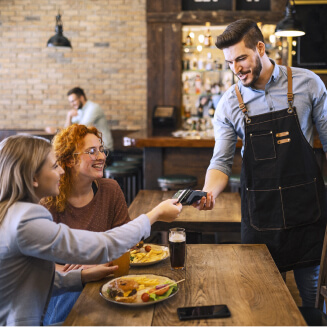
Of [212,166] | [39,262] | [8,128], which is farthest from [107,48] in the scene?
[39,262]

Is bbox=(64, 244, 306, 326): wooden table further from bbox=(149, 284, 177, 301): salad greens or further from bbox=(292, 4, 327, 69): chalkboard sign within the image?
bbox=(292, 4, 327, 69): chalkboard sign

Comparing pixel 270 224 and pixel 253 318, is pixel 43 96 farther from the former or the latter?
pixel 253 318

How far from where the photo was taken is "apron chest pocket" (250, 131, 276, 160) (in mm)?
2244

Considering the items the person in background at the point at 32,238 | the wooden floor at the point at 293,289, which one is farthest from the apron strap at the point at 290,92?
the wooden floor at the point at 293,289

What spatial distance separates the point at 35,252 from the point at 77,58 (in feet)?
22.9

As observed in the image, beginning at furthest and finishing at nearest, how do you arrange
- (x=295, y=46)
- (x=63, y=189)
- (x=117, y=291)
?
(x=295, y=46), (x=63, y=189), (x=117, y=291)

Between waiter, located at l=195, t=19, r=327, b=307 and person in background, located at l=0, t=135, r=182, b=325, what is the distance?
2.63ft

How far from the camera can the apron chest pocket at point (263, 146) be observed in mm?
2244

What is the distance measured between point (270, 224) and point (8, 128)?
6799mm

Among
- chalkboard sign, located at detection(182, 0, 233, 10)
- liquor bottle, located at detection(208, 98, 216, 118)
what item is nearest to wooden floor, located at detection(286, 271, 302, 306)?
liquor bottle, located at detection(208, 98, 216, 118)

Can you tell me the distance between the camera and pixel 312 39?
273 inches

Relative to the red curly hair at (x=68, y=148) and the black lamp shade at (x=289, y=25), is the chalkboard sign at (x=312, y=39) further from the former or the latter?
the red curly hair at (x=68, y=148)

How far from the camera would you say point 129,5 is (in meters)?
7.84

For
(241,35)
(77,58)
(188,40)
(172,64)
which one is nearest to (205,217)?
(241,35)
